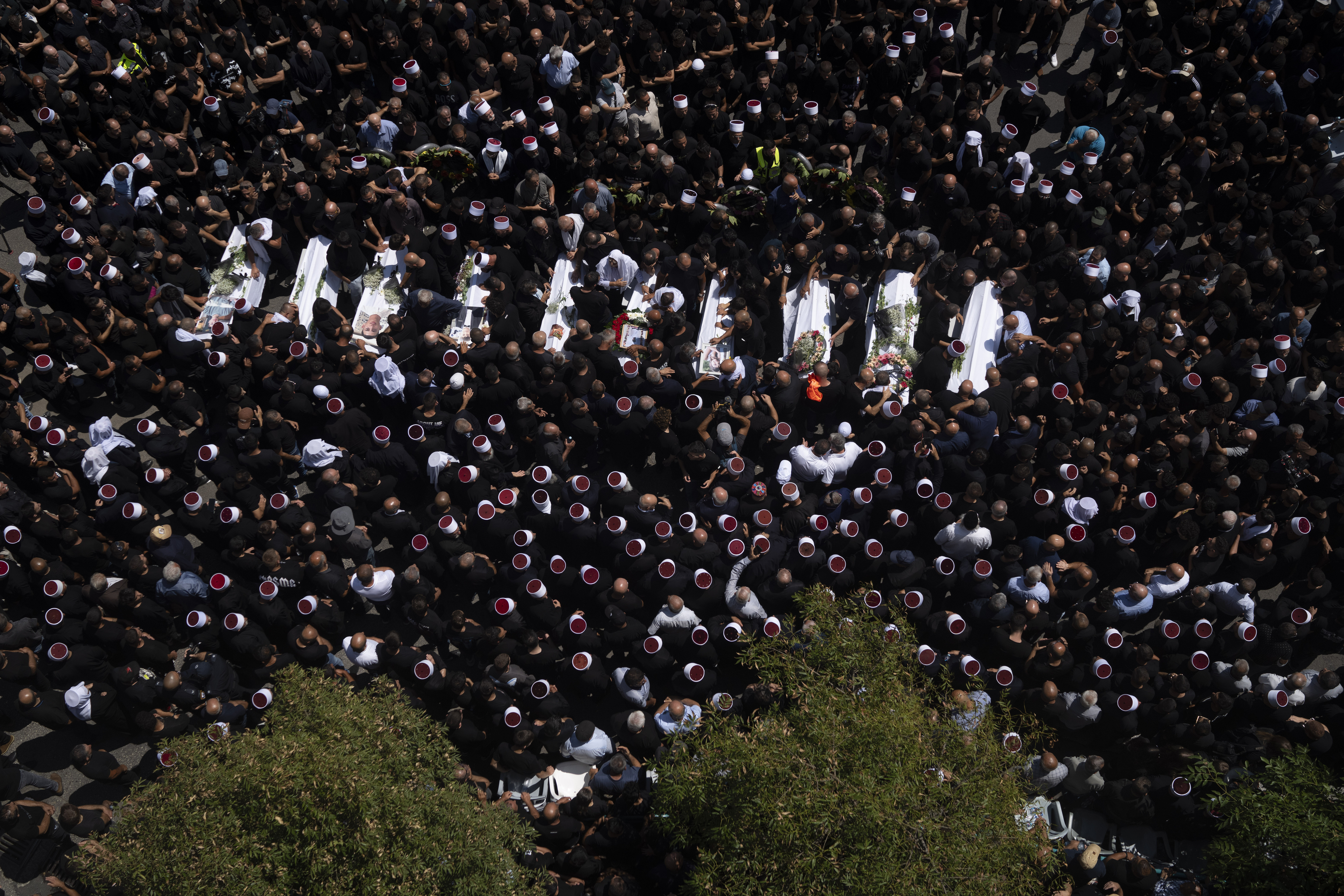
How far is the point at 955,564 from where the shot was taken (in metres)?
12.1

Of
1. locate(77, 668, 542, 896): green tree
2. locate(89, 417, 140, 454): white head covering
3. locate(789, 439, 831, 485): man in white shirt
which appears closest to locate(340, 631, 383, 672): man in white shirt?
locate(77, 668, 542, 896): green tree

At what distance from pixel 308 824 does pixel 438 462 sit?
17.7 ft

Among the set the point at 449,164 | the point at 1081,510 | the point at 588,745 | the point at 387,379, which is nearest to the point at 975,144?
the point at 1081,510

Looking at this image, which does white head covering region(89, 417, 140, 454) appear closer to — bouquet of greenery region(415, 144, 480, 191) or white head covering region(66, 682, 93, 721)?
white head covering region(66, 682, 93, 721)

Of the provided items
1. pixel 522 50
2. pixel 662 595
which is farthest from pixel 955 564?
pixel 522 50

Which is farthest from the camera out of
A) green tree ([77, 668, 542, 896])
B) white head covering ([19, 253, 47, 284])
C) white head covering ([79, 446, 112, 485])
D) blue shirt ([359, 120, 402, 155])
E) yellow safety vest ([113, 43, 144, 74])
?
yellow safety vest ([113, 43, 144, 74])

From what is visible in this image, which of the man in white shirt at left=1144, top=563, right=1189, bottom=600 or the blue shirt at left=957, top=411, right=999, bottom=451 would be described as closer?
the man in white shirt at left=1144, top=563, right=1189, bottom=600

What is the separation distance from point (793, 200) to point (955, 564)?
22.1 feet

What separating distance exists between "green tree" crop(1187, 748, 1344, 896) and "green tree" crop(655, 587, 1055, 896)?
6.35ft

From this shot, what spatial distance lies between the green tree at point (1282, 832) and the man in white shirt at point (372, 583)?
10375mm

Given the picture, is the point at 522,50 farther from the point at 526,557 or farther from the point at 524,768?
the point at 524,768

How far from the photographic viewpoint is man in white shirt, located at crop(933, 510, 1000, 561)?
1185cm

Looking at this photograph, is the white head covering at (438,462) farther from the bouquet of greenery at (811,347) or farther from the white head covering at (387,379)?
the bouquet of greenery at (811,347)

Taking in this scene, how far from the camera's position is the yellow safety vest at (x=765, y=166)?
15.4 metres
